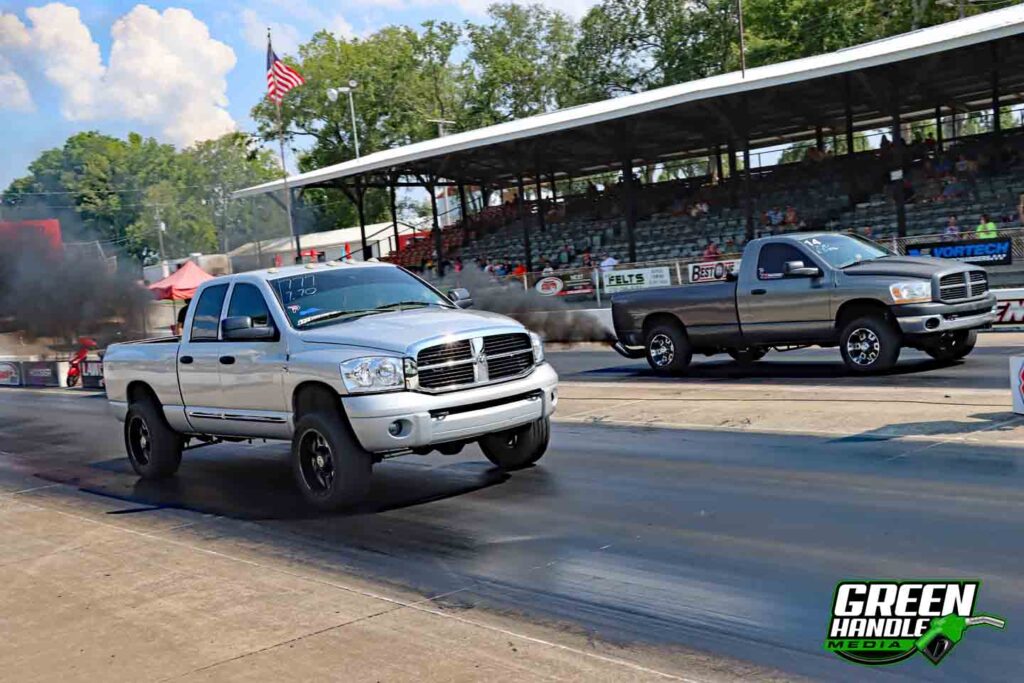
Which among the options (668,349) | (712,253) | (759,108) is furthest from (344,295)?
(759,108)

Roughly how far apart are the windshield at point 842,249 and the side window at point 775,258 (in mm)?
178

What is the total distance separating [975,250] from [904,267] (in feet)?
27.1

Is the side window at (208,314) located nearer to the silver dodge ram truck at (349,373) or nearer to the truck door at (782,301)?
the silver dodge ram truck at (349,373)

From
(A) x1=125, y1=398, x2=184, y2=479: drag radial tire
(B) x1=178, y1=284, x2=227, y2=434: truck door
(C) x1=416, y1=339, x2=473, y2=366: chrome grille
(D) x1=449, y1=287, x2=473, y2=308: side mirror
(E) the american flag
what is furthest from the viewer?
(E) the american flag

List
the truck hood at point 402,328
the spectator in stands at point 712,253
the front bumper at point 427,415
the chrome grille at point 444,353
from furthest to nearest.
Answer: the spectator in stands at point 712,253
the truck hood at point 402,328
the chrome grille at point 444,353
the front bumper at point 427,415

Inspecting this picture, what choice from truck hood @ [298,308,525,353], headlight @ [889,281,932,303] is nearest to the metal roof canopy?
headlight @ [889,281,932,303]

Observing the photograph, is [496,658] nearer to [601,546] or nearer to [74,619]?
[601,546]

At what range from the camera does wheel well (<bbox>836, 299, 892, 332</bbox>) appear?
47.6 feet

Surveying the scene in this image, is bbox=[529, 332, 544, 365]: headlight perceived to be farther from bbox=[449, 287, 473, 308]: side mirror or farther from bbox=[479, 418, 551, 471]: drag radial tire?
bbox=[449, 287, 473, 308]: side mirror

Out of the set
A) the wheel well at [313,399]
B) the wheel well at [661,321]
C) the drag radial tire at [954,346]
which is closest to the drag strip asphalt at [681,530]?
the wheel well at [313,399]

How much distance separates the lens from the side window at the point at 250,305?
32.2 feet

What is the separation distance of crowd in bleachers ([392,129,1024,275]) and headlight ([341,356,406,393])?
1703 centimetres

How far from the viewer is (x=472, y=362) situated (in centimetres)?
885

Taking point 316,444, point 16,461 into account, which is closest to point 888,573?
point 316,444
